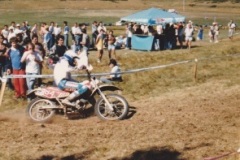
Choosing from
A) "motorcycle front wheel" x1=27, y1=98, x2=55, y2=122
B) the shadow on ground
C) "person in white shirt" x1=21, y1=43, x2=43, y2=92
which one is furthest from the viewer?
"person in white shirt" x1=21, y1=43, x2=43, y2=92

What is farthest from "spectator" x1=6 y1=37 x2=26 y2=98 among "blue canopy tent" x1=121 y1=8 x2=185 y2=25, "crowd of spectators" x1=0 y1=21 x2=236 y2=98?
"blue canopy tent" x1=121 y1=8 x2=185 y2=25

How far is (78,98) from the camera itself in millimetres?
10781

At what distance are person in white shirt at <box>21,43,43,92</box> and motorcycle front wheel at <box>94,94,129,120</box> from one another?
11.8 feet

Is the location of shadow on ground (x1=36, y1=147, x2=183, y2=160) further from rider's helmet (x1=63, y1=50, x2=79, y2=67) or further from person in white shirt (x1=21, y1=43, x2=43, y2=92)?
person in white shirt (x1=21, y1=43, x2=43, y2=92)

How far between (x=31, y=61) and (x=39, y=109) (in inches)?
115

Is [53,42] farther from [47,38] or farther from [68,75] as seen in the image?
[68,75]

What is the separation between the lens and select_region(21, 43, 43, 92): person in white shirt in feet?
44.1

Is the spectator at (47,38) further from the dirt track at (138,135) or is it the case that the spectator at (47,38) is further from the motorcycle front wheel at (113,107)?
the motorcycle front wheel at (113,107)

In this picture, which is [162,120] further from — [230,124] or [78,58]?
[78,58]

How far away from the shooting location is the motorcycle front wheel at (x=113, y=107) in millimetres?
10683

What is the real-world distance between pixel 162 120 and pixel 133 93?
4628 mm

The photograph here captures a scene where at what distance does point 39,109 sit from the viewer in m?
11.0

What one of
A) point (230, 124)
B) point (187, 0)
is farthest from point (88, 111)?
point (187, 0)

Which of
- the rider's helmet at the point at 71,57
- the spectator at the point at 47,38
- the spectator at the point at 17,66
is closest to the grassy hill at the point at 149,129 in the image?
the spectator at the point at 17,66
